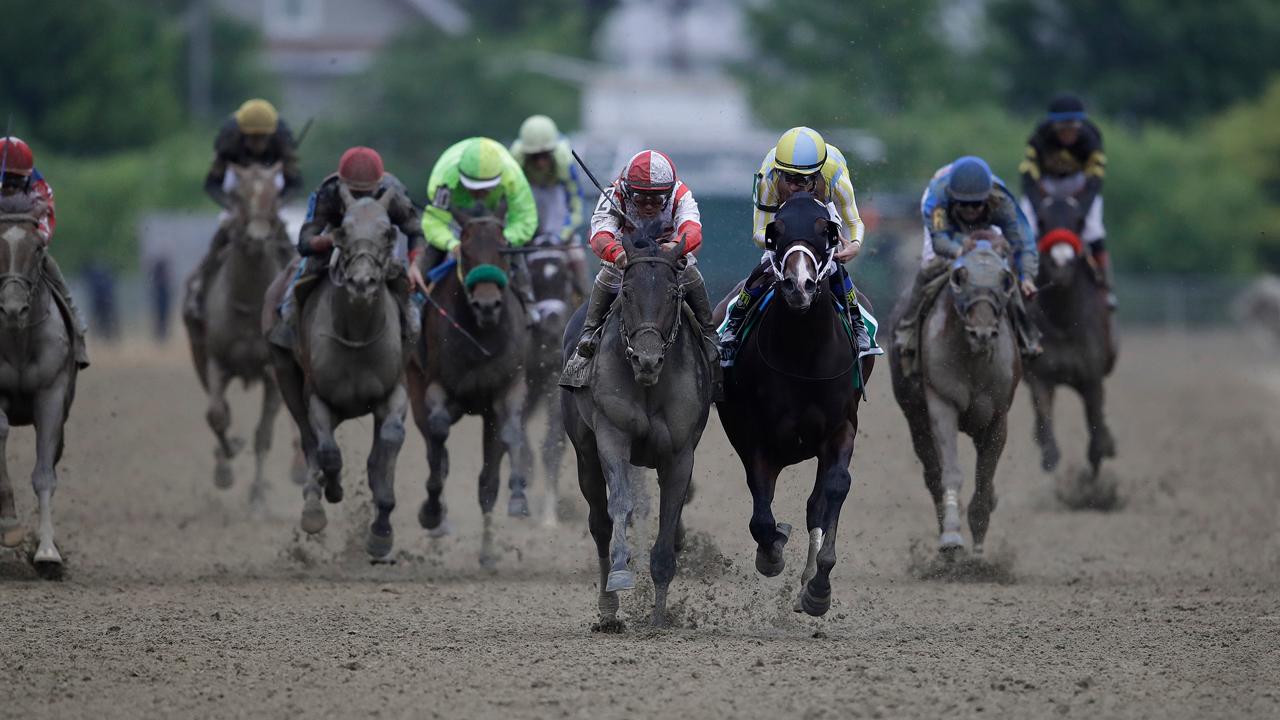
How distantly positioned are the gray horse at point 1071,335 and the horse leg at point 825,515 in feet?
16.9

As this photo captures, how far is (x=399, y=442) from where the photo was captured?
11977 mm

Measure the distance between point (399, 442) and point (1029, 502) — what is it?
21.1 feet

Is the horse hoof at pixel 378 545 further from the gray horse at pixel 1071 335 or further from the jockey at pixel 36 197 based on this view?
the gray horse at pixel 1071 335

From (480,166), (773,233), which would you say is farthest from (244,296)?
(773,233)

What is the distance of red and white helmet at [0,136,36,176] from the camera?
11.8 meters

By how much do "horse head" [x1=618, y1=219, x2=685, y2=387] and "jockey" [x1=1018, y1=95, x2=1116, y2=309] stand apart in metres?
7.00

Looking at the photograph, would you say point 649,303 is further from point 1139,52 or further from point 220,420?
point 1139,52

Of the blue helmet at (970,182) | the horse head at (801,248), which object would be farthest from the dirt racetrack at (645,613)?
the blue helmet at (970,182)

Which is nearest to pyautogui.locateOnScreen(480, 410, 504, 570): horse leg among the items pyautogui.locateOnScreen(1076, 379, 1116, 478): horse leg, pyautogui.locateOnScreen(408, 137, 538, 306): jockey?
pyautogui.locateOnScreen(408, 137, 538, 306): jockey

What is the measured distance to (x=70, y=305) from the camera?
11.9 meters

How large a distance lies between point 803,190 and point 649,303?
144 cm

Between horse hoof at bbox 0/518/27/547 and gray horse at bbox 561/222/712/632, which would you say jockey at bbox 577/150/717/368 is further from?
horse hoof at bbox 0/518/27/547

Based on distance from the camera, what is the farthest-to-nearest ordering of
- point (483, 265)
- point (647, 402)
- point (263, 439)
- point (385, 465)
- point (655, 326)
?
point (263, 439), point (483, 265), point (385, 465), point (647, 402), point (655, 326)

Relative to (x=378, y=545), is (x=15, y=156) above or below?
above
